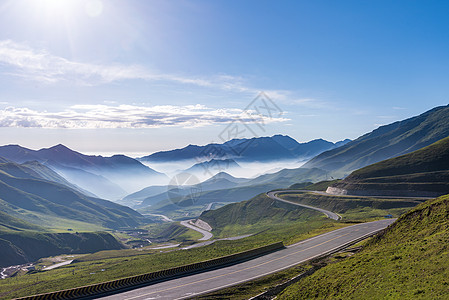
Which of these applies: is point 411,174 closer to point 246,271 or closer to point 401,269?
point 246,271

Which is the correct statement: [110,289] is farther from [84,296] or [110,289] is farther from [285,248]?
[285,248]

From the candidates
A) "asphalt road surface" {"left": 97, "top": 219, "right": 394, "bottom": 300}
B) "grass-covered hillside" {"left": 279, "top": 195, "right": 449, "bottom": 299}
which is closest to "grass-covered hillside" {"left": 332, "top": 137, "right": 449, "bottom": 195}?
"asphalt road surface" {"left": 97, "top": 219, "right": 394, "bottom": 300}

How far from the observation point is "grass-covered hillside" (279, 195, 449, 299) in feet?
104

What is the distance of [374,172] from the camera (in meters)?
183

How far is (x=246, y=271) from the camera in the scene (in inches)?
2210

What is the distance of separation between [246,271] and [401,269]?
2650cm

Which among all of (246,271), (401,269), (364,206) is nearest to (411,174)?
(364,206)

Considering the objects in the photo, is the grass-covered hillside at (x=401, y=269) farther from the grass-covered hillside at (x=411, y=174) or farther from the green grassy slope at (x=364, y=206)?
the grass-covered hillside at (x=411, y=174)

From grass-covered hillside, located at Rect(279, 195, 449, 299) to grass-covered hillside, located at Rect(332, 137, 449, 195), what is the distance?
109 metres

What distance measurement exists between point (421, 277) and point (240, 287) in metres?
24.6

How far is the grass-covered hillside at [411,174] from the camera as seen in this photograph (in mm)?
148250

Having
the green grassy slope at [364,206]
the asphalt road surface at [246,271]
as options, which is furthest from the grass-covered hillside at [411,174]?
the asphalt road surface at [246,271]

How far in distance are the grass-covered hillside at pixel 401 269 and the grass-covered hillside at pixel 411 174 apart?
109m

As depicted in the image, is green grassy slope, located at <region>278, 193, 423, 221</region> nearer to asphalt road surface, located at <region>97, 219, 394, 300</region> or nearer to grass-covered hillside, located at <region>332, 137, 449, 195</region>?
grass-covered hillside, located at <region>332, 137, 449, 195</region>
